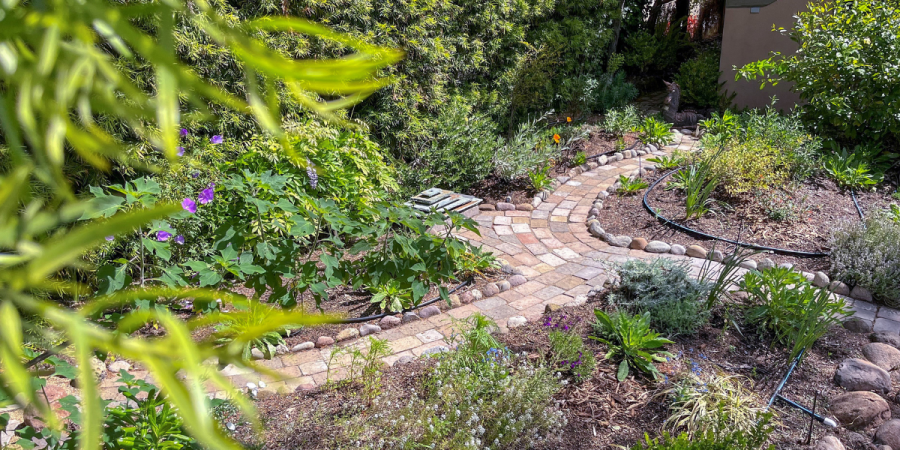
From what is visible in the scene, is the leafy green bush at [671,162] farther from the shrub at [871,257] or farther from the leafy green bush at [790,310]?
the leafy green bush at [790,310]

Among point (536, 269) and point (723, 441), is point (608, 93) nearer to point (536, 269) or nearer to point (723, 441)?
point (536, 269)

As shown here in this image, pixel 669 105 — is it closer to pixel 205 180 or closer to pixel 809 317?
pixel 809 317

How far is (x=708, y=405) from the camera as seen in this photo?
2654mm

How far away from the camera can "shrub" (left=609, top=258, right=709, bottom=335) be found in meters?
3.31

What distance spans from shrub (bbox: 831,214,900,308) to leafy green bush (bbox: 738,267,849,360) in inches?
21.6

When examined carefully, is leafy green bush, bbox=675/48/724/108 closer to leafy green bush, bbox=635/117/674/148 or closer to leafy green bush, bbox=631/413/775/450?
leafy green bush, bbox=635/117/674/148

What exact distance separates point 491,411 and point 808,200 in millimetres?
4502

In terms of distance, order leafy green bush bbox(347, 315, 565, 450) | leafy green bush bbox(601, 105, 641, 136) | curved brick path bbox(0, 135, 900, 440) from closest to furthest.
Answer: leafy green bush bbox(347, 315, 565, 450) < curved brick path bbox(0, 135, 900, 440) < leafy green bush bbox(601, 105, 641, 136)

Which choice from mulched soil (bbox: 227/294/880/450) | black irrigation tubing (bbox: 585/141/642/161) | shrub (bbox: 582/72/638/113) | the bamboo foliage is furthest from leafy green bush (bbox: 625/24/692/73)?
the bamboo foliage

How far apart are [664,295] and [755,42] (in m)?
6.66

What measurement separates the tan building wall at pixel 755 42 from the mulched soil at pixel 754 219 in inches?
113

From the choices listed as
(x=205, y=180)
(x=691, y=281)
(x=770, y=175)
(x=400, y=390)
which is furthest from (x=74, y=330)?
(x=770, y=175)

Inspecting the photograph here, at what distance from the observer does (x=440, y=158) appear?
6.00 m

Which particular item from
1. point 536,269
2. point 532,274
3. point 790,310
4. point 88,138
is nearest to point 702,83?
point 536,269
